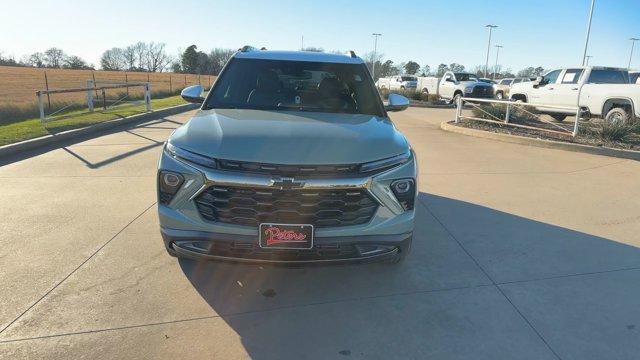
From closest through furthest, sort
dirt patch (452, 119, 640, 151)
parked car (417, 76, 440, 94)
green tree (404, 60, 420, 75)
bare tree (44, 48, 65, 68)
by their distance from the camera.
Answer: dirt patch (452, 119, 640, 151) → parked car (417, 76, 440, 94) → green tree (404, 60, 420, 75) → bare tree (44, 48, 65, 68)

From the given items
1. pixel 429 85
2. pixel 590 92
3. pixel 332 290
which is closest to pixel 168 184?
pixel 332 290

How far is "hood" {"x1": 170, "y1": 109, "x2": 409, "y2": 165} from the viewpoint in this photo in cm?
305

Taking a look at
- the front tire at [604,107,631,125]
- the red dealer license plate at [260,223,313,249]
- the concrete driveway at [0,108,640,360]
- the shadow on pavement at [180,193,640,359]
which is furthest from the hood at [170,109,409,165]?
the front tire at [604,107,631,125]

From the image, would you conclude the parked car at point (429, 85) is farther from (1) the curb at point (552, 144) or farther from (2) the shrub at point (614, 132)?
(2) the shrub at point (614, 132)

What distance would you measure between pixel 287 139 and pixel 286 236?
26.6 inches

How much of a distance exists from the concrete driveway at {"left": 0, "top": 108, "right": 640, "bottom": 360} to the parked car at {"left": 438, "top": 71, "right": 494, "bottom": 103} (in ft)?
61.2

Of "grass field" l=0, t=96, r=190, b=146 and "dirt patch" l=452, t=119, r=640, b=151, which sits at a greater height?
"dirt patch" l=452, t=119, r=640, b=151

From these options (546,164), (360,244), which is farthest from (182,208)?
(546,164)

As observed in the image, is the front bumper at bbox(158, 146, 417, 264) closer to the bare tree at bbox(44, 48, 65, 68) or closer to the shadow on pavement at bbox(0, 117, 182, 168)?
the shadow on pavement at bbox(0, 117, 182, 168)

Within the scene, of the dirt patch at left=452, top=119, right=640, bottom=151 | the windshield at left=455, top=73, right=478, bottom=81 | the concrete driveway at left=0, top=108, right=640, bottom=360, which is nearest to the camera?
the concrete driveway at left=0, top=108, right=640, bottom=360

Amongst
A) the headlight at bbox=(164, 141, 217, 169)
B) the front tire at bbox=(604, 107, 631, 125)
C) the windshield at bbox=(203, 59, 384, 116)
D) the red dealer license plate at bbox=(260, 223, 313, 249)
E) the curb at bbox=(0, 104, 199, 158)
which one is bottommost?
the curb at bbox=(0, 104, 199, 158)

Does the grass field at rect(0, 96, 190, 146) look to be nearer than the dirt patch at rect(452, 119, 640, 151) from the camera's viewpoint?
Yes

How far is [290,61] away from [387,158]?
2006 mm

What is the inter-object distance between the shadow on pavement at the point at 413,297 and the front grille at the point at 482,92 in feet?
65.9
